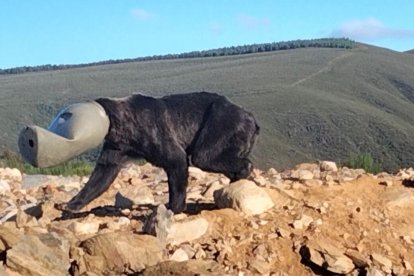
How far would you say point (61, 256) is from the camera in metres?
6.39

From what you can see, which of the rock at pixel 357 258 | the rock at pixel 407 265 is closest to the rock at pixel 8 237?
the rock at pixel 357 258

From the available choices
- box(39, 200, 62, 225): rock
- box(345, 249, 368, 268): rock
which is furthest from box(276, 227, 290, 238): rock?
box(39, 200, 62, 225): rock

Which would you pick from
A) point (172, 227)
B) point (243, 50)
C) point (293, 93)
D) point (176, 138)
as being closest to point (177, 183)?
point (176, 138)

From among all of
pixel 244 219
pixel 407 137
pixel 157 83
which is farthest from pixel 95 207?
pixel 157 83

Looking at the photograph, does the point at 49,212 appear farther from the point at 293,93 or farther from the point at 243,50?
the point at 243,50

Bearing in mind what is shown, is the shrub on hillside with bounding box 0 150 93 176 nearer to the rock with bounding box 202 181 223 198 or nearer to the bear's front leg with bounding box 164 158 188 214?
the rock with bounding box 202 181 223 198

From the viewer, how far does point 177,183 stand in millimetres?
7656

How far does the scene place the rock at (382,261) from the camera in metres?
6.92

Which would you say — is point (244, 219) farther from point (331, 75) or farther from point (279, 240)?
point (331, 75)

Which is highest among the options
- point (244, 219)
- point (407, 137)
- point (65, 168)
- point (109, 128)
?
point (109, 128)

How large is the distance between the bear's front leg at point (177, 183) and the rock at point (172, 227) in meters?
0.37

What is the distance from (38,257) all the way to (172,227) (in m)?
1.15

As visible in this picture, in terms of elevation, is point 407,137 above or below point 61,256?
below

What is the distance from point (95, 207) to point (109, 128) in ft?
3.90
